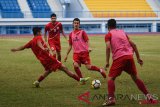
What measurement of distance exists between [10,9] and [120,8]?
1505cm

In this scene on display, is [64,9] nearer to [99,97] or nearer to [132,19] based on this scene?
[132,19]

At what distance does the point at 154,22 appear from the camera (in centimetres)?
5662

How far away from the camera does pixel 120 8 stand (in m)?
62.0

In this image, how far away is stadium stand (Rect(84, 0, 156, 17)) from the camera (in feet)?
195

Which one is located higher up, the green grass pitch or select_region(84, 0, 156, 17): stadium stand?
select_region(84, 0, 156, 17): stadium stand

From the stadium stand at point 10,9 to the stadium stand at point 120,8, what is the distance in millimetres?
9645

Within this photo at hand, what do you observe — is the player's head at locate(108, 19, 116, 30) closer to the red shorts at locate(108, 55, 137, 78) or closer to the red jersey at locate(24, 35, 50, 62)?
the red shorts at locate(108, 55, 137, 78)

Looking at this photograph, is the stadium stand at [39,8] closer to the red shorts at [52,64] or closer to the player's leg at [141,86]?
the red shorts at [52,64]

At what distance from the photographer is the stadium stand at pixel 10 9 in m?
54.6

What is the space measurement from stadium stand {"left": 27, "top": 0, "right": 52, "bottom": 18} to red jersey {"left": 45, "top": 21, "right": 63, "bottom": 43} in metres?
39.4
